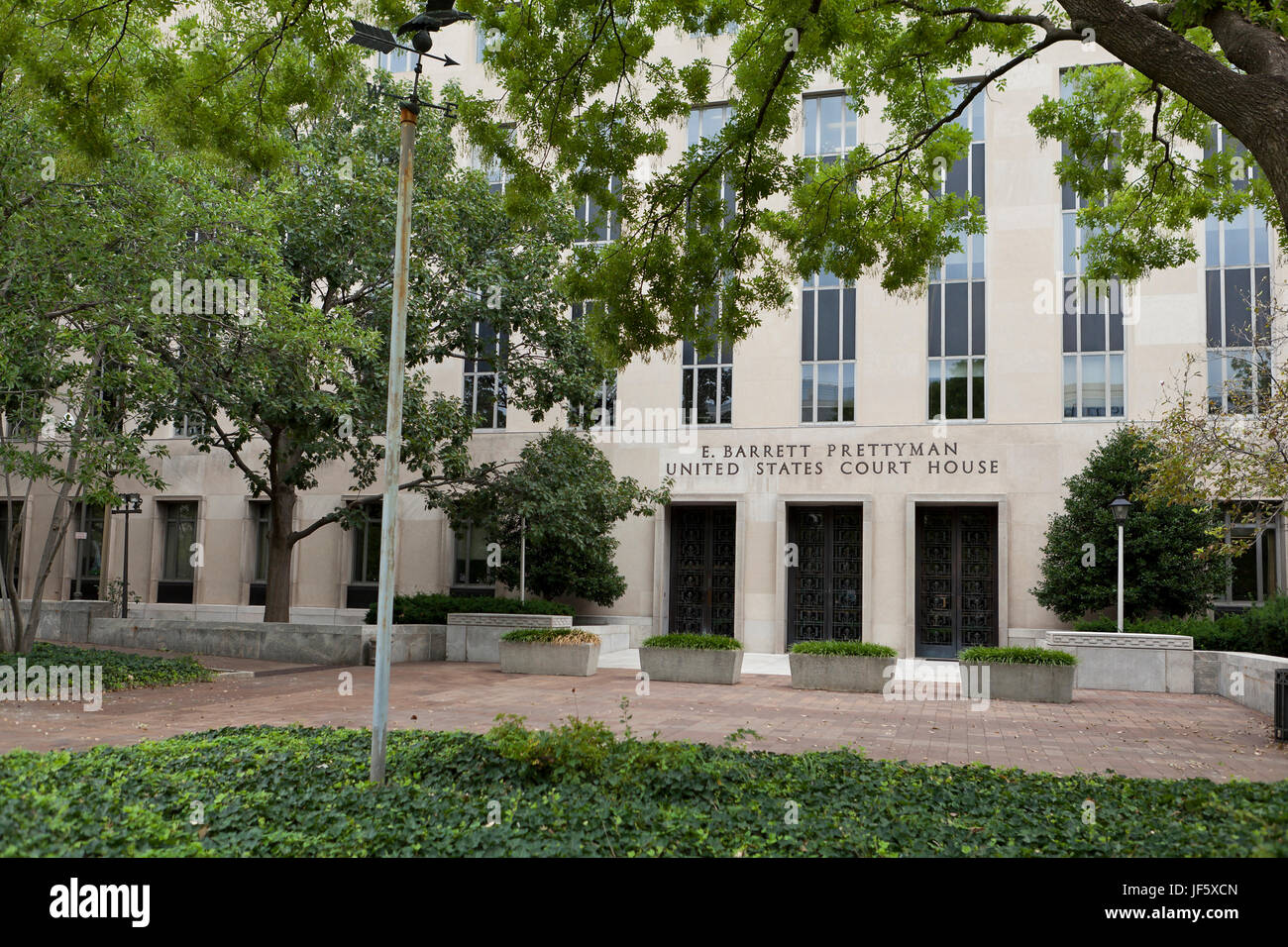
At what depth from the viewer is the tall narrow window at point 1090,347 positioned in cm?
2434

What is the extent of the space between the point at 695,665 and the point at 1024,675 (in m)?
5.70

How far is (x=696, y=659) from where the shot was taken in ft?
59.1

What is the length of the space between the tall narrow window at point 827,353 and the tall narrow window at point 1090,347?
540 centimetres

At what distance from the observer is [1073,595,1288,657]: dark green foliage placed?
16.5 metres

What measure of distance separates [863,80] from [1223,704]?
12.0 meters

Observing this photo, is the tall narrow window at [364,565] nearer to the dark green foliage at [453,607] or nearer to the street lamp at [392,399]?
the dark green foliage at [453,607]

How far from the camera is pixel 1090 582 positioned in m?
21.8

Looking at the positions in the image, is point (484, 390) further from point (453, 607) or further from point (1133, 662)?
point (1133, 662)

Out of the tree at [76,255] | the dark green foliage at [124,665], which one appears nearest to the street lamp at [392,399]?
the tree at [76,255]

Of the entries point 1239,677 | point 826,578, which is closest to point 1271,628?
point 1239,677

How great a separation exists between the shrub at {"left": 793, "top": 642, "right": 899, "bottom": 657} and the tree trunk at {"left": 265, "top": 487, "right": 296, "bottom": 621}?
1221cm

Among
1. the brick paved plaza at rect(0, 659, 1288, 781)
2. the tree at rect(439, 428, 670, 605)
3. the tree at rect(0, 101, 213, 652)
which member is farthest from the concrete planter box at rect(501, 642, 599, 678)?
the tree at rect(0, 101, 213, 652)

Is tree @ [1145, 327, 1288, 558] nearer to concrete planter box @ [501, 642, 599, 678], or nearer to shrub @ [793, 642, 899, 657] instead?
shrub @ [793, 642, 899, 657]

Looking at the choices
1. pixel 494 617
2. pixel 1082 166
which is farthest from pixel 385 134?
pixel 1082 166
